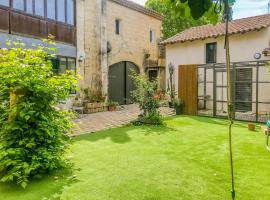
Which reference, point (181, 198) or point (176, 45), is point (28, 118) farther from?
point (176, 45)

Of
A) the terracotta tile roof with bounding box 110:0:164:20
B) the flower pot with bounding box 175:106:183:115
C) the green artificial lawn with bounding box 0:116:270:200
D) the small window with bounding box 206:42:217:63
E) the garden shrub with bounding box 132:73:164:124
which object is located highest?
the terracotta tile roof with bounding box 110:0:164:20

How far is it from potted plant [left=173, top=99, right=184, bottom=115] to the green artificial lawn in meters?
5.04

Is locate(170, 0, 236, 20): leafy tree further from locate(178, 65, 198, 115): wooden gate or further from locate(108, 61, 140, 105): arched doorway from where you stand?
locate(108, 61, 140, 105): arched doorway

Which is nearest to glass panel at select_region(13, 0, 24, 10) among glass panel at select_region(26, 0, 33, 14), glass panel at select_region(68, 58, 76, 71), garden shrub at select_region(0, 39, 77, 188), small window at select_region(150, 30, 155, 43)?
glass panel at select_region(26, 0, 33, 14)

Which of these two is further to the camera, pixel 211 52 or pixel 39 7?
pixel 211 52

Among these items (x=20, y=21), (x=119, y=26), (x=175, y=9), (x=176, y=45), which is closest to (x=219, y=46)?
(x=176, y=45)

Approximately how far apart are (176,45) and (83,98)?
7403 mm

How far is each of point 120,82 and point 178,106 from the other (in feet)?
17.9

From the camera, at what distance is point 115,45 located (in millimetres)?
16641

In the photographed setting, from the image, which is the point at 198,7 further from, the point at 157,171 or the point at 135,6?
the point at 135,6

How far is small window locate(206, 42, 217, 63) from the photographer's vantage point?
51.4ft

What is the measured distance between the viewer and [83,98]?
1452 cm

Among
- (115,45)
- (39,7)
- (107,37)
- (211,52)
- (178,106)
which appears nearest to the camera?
(39,7)

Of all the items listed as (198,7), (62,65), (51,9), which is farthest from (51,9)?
(198,7)
